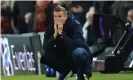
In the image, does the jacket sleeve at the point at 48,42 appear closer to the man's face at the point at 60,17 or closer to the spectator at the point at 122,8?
the man's face at the point at 60,17

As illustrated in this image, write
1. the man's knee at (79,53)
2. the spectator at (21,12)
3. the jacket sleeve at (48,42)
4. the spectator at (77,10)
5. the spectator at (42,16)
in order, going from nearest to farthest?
1. the jacket sleeve at (48,42)
2. the man's knee at (79,53)
3. the spectator at (42,16)
4. the spectator at (77,10)
5. the spectator at (21,12)

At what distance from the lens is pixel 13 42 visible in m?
14.6

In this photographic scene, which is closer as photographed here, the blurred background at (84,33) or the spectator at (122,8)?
the blurred background at (84,33)

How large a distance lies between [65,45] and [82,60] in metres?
0.35

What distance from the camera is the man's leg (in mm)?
9531

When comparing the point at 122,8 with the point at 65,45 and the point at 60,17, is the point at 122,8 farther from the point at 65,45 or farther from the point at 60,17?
the point at 60,17

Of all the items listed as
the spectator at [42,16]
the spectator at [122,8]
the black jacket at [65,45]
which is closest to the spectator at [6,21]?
the spectator at [42,16]

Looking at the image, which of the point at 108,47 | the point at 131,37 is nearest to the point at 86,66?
the point at 131,37

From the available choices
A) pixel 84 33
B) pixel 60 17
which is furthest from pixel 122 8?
pixel 60 17

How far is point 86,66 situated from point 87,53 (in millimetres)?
195

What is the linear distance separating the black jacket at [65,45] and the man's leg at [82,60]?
3.5 inches

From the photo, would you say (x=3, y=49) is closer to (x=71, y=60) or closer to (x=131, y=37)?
(x=131, y=37)

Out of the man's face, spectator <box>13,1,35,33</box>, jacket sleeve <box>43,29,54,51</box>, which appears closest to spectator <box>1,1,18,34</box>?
spectator <box>13,1,35,33</box>

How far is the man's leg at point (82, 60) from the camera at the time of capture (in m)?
9.53
